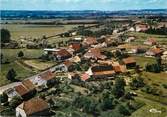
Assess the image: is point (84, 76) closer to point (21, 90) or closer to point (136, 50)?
point (21, 90)

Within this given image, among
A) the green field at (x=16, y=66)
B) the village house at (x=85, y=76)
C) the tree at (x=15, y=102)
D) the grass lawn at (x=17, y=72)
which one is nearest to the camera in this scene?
the tree at (x=15, y=102)

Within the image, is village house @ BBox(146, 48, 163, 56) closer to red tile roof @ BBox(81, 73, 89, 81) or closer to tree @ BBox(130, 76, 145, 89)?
red tile roof @ BBox(81, 73, 89, 81)

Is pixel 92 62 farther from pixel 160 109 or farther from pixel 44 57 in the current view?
pixel 160 109

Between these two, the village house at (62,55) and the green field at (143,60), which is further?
the village house at (62,55)

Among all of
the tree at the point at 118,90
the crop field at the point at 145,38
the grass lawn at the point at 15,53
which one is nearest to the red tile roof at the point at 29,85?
the tree at the point at 118,90

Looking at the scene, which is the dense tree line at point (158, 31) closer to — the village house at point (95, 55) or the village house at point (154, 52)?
the village house at point (154, 52)

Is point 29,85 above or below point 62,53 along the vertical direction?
above

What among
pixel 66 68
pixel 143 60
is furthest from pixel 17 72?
pixel 143 60

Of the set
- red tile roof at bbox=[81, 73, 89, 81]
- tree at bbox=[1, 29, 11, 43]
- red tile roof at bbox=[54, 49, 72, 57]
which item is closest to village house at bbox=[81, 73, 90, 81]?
red tile roof at bbox=[81, 73, 89, 81]
